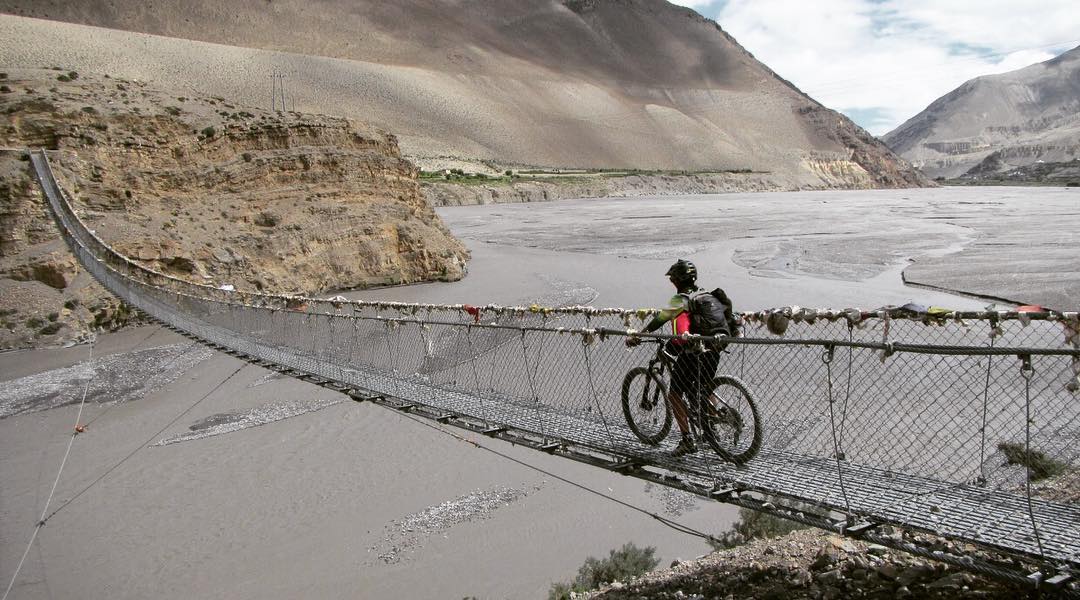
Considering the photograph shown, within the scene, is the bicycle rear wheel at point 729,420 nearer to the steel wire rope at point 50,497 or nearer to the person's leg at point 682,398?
the person's leg at point 682,398

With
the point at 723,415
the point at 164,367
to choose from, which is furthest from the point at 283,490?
the point at 164,367

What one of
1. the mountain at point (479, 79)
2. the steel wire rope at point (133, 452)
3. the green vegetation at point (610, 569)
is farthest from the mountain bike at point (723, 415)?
the mountain at point (479, 79)

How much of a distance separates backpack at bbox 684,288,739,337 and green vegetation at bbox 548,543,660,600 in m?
3.13

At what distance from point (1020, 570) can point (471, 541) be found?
5525mm

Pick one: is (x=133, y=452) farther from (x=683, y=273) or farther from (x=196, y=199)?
(x=196, y=199)

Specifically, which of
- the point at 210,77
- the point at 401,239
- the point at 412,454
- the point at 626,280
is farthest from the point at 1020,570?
the point at 210,77

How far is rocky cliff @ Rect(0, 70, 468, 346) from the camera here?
1599cm

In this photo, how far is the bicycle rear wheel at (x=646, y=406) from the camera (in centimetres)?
468

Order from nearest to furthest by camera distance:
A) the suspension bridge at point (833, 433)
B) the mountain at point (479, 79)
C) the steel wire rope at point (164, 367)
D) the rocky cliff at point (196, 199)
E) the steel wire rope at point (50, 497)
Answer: the suspension bridge at point (833, 433)
the steel wire rope at point (50, 497)
the steel wire rope at point (164, 367)
the rocky cliff at point (196, 199)
the mountain at point (479, 79)

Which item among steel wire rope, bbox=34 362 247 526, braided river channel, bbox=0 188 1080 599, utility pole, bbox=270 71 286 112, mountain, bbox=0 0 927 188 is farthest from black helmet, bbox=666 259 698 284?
utility pole, bbox=270 71 286 112

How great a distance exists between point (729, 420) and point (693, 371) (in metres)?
0.37

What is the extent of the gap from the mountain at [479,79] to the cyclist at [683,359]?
270 ft

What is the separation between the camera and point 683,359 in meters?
4.42

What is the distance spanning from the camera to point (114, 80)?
20.8 metres
